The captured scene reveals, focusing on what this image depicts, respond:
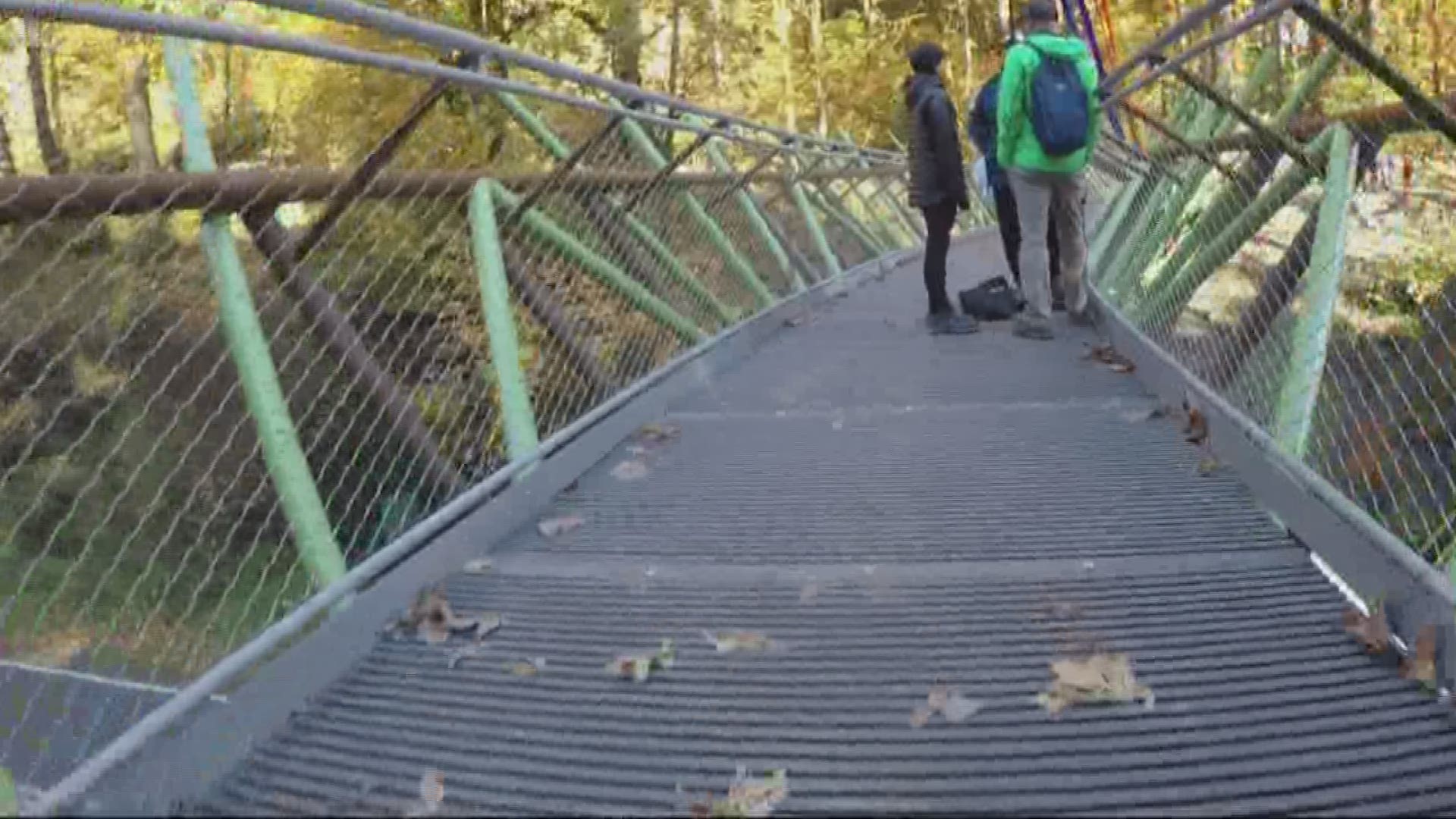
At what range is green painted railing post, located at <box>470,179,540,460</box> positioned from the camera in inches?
152

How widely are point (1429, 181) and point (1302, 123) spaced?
150 centimetres

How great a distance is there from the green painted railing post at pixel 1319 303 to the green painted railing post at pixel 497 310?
2.10 meters

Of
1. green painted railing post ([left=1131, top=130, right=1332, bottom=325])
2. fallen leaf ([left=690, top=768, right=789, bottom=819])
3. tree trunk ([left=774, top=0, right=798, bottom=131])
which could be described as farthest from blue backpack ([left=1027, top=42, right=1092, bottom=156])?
tree trunk ([left=774, top=0, right=798, bottom=131])

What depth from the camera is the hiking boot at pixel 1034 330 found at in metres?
6.40

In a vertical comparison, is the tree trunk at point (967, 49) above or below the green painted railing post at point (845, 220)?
above

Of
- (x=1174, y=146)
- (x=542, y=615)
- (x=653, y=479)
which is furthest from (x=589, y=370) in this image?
(x=1174, y=146)

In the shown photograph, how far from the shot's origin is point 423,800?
77.9 inches

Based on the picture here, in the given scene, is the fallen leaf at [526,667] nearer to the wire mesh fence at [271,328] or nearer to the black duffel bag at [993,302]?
the wire mesh fence at [271,328]

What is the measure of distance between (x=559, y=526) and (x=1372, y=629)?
1.96 meters

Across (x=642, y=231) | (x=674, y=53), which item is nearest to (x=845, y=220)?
(x=674, y=53)

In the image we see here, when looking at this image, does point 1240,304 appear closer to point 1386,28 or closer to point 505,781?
point 1386,28

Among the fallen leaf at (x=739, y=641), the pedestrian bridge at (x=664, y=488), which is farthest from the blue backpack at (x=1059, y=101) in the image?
the fallen leaf at (x=739, y=641)

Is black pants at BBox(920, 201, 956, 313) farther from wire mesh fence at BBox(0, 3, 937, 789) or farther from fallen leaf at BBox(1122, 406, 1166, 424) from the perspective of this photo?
fallen leaf at BBox(1122, 406, 1166, 424)

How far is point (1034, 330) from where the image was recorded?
21.1 ft
